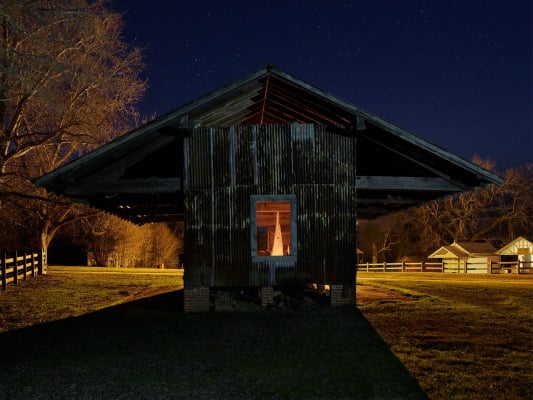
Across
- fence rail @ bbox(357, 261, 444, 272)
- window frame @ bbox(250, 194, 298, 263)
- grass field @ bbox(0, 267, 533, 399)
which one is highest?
window frame @ bbox(250, 194, 298, 263)

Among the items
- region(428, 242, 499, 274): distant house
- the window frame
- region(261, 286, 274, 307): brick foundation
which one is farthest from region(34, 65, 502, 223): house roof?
region(428, 242, 499, 274): distant house

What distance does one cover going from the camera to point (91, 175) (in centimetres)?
1576

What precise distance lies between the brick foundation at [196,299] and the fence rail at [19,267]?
11.1 m

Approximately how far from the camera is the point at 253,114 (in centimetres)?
1862

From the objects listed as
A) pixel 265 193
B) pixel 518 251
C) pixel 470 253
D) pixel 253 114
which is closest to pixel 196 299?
pixel 265 193

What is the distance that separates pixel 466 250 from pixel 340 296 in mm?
47621

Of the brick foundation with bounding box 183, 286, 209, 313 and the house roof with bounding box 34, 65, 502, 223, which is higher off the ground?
the house roof with bounding box 34, 65, 502, 223

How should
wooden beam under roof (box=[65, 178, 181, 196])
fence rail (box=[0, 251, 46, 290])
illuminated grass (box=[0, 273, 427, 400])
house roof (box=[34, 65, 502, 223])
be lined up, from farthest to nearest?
fence rail (box=[0, 251, 46, 290]), wooden beam under roof (box=[65, 178, 181, 196]), house roof (box=[34, 65, 502, 223]), illuminated grass (box=[0, 273, 427, 400])

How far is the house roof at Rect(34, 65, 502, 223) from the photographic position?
45.7 ft

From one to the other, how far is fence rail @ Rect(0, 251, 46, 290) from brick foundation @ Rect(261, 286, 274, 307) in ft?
41.5

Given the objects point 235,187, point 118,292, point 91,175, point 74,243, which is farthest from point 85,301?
point 74,243

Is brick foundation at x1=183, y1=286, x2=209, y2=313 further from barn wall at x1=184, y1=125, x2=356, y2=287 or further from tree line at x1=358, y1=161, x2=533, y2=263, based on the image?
tree line at x1=358, y1=161, x2=533, y2=263

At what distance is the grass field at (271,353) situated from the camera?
286 inches

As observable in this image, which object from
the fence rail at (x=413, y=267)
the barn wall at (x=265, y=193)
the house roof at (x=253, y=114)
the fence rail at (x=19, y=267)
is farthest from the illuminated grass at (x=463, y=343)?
the fence rail at (x=413, y=267)
